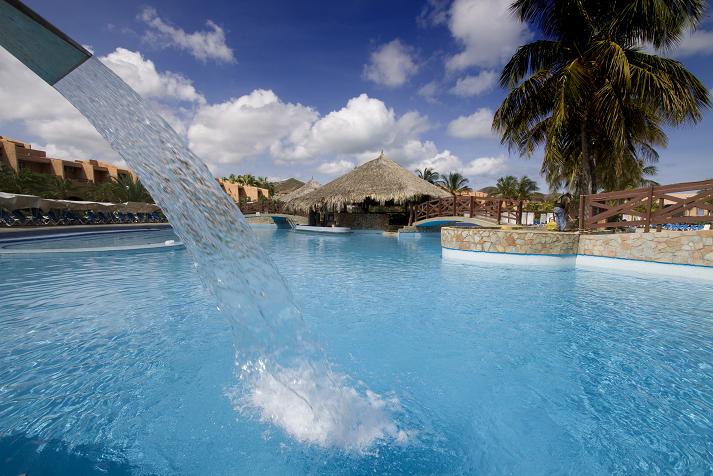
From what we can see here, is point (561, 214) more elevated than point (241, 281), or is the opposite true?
point (561, 214)

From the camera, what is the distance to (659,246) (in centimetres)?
779

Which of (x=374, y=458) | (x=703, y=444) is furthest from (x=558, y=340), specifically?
(x=374, y=458)

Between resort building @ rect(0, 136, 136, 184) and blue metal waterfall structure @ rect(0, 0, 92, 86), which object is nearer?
blue metal waterfall structure @ rect(0, 0, 92, 86)

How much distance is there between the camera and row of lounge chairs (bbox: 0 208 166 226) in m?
15.9

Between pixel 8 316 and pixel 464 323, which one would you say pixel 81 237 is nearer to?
pixel 8 316

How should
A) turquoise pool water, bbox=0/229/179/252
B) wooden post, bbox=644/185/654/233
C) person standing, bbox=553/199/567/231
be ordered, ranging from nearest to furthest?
1. wooden post, bbox=644/185/654/233
2. person standing, bbox=553/199/567/231
3. turquoise pool water, bbox=0/229/179/252

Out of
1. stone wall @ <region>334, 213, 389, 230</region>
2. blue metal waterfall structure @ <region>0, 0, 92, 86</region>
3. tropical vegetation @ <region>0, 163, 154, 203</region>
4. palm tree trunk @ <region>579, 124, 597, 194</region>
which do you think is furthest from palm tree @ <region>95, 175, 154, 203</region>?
blue metal waterfall structure @ <region>0, 0, 92, 86</region>

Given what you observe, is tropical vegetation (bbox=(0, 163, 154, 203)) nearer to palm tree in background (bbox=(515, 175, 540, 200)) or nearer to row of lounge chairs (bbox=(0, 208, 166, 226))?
row of lounge chairs (bbox=(0, 208, 166, 226))

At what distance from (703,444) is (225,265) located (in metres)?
3.72

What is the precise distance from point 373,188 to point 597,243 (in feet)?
43.5

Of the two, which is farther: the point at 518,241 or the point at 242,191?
the point at 242,191

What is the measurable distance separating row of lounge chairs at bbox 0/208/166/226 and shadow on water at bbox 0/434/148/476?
728 inches

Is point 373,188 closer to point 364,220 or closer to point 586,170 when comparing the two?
point 364,220

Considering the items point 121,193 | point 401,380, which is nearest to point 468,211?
point 401,380
